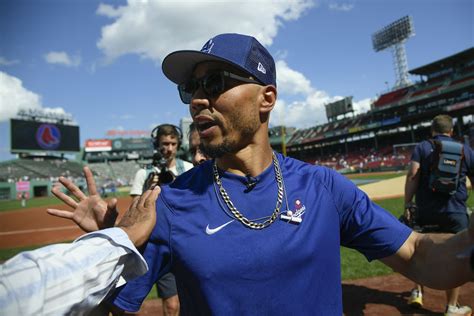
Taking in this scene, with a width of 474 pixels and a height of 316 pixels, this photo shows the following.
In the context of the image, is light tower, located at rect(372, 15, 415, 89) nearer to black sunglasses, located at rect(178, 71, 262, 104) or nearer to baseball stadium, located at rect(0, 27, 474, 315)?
baseball stadium, located at rect(0, 27, 474, 315)

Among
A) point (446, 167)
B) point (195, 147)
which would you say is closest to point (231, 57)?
point (195, 147)

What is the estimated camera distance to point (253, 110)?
1.88 metres

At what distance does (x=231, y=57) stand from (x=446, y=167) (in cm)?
372

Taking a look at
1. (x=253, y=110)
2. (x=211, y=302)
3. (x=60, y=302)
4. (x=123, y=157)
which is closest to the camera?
(x=60, y=302)

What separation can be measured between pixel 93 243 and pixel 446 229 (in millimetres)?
4604

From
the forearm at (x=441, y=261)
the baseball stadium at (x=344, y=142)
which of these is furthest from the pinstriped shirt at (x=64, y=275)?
the baseball stadium at (x=344, y=142)

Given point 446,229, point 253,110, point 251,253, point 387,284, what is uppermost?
point 253,110

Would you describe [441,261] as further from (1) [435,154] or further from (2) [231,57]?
(1) [435,154]

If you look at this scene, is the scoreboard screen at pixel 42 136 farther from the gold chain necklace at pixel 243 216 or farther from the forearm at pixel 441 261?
the forearm at pixel 441 261

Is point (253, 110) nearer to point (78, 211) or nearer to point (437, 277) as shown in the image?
point (78, 211)

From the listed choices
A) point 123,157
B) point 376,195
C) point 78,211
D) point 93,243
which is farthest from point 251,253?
point 123,157

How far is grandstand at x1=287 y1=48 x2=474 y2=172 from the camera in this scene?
1596 inches

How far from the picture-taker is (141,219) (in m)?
1.47

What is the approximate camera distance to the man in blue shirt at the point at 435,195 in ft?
13.9
